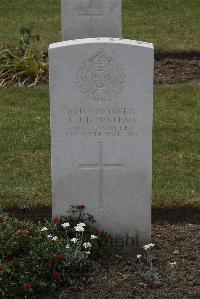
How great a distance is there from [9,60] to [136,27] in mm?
3600

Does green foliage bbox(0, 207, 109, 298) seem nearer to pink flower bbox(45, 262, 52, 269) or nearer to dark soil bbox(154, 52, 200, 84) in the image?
pink flower bbox(45, 262, 52, 269)

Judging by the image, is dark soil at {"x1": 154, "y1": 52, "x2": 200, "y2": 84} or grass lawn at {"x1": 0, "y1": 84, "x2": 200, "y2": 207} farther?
dark soil at {"x1": 154, "y1": 52, "x2": 200, "y2": 84}

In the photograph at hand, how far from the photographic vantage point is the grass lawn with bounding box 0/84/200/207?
684cm

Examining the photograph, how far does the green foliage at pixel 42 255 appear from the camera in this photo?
4.93 meters

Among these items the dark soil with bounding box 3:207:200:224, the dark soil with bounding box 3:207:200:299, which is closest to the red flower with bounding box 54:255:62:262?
the dark soil with bounding box 3:207:200:299

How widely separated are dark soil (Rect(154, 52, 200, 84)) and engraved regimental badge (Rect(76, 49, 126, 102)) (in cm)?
556

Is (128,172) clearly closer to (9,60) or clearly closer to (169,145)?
(169,145)

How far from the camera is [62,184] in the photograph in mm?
5621

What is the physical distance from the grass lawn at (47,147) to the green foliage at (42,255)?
3.87 feet

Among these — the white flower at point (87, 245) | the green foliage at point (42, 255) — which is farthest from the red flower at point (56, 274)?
the white flower at point (87, 245)

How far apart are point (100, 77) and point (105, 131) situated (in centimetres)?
40

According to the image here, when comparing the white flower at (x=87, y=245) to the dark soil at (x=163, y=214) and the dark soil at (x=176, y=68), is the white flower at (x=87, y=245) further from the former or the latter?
the dark soil at (x=176, y=68)

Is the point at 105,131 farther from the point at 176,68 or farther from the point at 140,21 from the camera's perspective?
the point at 140,21

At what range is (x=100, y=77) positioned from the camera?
5398 mm
